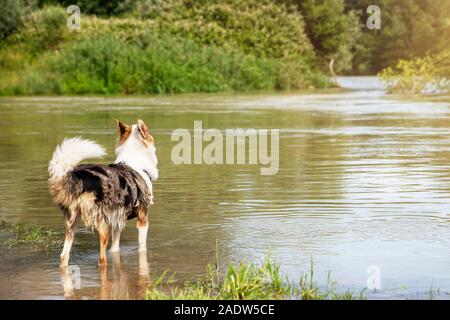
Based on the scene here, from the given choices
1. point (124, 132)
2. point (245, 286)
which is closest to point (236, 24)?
point (124, 132)

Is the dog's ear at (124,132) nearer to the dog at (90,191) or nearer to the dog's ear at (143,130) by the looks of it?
the dog's ear at (143,130)

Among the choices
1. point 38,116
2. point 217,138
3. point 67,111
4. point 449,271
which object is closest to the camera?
point 449,271

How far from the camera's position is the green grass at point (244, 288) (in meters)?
7.33

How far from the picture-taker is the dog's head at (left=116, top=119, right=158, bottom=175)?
377 inches

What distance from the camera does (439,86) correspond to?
4194cm

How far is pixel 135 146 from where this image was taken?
964 cm

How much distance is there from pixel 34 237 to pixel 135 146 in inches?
55.3

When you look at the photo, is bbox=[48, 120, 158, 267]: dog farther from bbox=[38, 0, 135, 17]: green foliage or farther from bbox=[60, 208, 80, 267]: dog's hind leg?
bbox=[38, 0, 135, 17]: green foliage

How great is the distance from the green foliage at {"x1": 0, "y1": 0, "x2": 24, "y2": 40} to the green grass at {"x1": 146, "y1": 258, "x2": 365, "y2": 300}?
41649 millimetres

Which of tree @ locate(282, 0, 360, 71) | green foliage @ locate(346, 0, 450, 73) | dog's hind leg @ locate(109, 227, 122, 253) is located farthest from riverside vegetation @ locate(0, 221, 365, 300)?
green foliage @ locate(346, 0, 450, 73)

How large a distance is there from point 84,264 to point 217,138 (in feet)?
43.4

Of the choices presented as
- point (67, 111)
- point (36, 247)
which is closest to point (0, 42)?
point (67, 111)

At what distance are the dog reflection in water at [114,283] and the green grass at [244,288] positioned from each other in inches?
5.3
